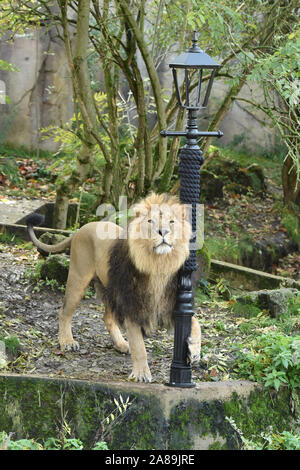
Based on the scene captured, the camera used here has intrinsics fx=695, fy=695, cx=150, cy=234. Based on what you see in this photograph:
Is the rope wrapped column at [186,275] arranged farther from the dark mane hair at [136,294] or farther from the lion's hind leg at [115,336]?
the lion's hind leg at [115,336]

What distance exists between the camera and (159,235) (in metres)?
4.65

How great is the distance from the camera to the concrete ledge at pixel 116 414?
4.38 meters

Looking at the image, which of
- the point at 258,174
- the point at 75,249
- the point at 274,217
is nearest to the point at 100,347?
the point at 75,249

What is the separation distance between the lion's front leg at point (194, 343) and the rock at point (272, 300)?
227 centimetres

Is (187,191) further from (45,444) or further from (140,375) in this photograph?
(45,444)

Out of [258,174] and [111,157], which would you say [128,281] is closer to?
[111,157]

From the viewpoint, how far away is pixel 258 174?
44.2ft

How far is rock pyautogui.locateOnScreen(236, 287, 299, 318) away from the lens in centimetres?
716

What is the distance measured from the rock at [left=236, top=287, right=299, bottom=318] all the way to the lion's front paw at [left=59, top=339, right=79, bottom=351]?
2.18 meters

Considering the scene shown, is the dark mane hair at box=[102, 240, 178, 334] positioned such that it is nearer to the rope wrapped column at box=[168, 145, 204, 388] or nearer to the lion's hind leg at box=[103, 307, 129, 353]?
the rope wrapped column at box=[168, 145, 204, 388]

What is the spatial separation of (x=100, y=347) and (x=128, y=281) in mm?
1402

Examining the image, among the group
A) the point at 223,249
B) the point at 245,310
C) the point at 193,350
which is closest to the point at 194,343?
the point at 193,350

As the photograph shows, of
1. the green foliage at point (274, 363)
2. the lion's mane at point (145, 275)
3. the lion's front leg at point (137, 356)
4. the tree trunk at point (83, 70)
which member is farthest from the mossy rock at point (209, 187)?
the lion's front leg at point (137, 356)

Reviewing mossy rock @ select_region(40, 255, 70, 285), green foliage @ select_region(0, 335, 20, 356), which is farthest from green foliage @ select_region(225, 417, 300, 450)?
mossy rock @ select_region(40, 255, 70, 285)
